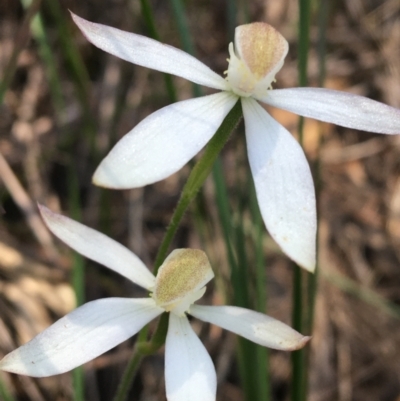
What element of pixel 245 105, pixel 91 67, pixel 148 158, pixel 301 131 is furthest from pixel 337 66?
pixel 148 158

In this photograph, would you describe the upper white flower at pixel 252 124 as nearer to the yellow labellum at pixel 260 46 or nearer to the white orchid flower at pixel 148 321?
the yellow labellum at pixel 260 46

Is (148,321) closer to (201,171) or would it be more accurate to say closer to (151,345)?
(151,345)

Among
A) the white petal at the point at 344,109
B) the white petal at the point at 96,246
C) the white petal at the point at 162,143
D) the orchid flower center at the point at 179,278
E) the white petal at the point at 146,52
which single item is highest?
the white petal at the point at 146,52

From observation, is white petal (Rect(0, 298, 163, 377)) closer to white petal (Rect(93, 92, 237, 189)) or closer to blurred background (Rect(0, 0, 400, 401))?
white petal (Rect(93, 92, 237, 189))

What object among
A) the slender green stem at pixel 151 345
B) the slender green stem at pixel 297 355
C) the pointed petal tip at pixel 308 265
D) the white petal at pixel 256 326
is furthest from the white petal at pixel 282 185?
the slender green stem at pixel 297 355

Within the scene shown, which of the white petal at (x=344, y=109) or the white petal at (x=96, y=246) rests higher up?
the white petal at (x=344, y=109)

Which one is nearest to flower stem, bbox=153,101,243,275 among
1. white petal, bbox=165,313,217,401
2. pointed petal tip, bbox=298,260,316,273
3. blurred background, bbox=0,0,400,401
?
white petal, bbox=165,313,217,401
